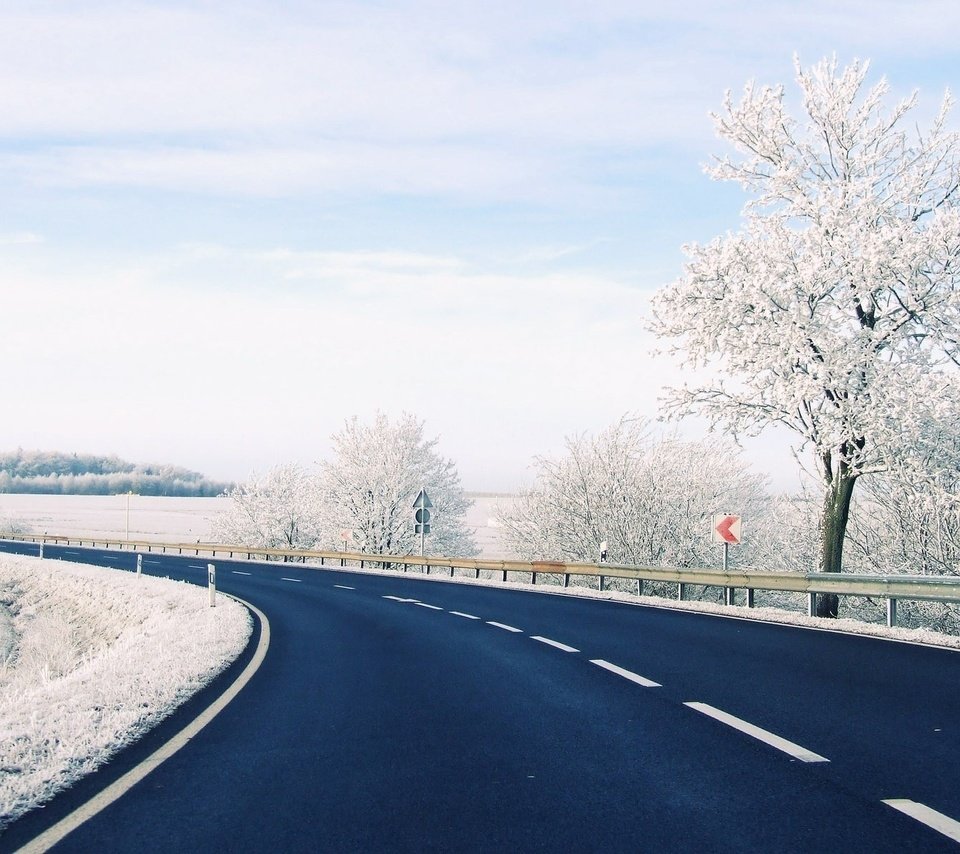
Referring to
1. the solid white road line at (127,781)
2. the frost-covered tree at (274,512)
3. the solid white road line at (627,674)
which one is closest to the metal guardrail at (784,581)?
the solid white road line at (627,674)

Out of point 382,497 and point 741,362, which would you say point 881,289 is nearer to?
point 741,362

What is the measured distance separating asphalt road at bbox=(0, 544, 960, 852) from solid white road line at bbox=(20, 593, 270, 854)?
0.08 metres

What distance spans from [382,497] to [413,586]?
93.4 feet

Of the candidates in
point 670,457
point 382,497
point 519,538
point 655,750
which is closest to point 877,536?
point 670,457

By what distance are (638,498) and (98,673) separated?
Result: 27.5 metres

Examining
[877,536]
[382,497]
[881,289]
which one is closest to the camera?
[881,289]

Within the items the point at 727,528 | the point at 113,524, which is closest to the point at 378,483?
the point at 727,528

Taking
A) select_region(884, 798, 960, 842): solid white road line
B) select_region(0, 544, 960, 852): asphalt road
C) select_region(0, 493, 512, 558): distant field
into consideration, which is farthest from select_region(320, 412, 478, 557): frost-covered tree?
select_region(884, 798, 960, 842): solid white road line

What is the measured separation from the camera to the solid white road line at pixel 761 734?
20.2 ft

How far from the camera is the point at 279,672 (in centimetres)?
1062

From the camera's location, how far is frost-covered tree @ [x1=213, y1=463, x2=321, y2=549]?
7175cm

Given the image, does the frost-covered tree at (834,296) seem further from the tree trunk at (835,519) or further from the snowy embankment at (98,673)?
the snowy embankment at (98,673)

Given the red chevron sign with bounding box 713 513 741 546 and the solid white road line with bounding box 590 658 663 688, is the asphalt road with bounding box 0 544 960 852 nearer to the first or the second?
the solid white road line with bounding box 590 658 663 688

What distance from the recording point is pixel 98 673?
1062 centimetres
